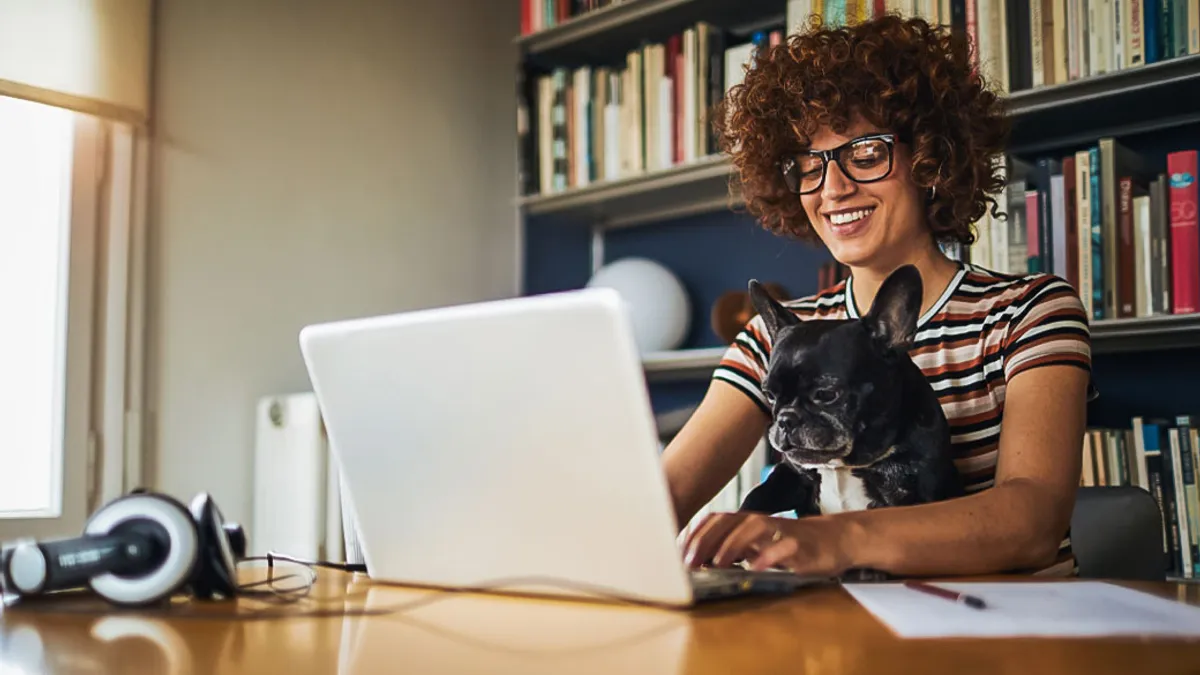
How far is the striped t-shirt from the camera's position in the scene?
1.14 m

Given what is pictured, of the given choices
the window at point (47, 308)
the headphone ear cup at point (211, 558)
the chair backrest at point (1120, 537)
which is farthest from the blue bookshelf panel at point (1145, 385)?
the window at point (47, 308)

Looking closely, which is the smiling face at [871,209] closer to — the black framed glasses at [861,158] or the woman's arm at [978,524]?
the black framed glasses at [861,158]

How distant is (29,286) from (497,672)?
1846mm

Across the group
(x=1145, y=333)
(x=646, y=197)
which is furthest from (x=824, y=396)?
(x=646, y=197)

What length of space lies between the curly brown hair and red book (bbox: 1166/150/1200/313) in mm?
418

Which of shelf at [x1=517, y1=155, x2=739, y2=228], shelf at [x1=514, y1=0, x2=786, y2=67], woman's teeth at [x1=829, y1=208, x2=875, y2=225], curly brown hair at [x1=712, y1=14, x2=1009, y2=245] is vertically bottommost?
woman's teeth at [x1=829, y1=208, x2=875, y2=225]

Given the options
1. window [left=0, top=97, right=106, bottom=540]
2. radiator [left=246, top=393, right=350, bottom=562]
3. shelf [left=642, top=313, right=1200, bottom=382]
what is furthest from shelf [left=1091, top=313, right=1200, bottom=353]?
window [left=0, top=97, right=106, bottom=540]

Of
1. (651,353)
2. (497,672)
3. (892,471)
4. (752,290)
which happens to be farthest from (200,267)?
(497,672)

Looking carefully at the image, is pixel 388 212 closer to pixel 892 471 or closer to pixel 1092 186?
pixel 1092 186

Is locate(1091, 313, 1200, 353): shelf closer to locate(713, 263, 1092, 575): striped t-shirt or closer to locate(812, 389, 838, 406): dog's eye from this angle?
locate(713, 263, 1092, 575): striped t-shirt

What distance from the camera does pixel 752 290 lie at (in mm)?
1143

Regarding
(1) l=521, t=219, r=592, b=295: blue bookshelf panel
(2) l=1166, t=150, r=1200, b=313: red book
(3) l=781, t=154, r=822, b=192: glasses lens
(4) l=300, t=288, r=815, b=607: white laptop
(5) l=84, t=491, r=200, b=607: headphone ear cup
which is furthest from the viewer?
(1) l=521, t=219, r=592, b=295: blue bookshelf panel

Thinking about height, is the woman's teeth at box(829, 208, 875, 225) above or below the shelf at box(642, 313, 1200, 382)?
above

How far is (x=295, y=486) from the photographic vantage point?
2.07 meters
